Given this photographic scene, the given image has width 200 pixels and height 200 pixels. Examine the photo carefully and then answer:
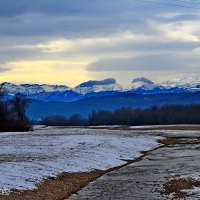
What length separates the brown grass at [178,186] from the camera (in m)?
19.9

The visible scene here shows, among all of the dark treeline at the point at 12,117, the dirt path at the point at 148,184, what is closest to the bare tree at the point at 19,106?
the dark treeline at the point at 12,117

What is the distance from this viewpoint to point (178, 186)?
2175 cm

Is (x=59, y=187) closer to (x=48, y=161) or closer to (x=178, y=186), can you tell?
(x=178, y=186)

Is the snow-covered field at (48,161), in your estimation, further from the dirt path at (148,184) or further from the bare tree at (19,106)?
the bare tree at (19,106)

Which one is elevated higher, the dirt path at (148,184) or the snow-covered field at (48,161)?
the snow-covered field at (48,161)

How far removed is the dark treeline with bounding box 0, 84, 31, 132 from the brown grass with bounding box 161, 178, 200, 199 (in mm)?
66401

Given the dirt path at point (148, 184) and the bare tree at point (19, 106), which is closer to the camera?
the dirt path at point (148, 184)

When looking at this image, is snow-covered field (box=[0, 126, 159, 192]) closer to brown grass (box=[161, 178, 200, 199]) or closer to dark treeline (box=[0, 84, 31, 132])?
brown grass (box=[161, 178, 200, 199])

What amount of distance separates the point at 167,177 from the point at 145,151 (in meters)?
20.8

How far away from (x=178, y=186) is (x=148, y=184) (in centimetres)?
186

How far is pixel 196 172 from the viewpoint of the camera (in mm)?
26875

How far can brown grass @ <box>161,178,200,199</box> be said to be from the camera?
65.2 ft

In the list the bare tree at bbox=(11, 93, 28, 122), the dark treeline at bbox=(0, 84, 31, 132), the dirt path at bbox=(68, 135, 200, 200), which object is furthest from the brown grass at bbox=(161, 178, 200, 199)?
the bare tree at bbox=(11, 93, 28, 122)

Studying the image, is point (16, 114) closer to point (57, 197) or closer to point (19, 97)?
point (19, 97)
